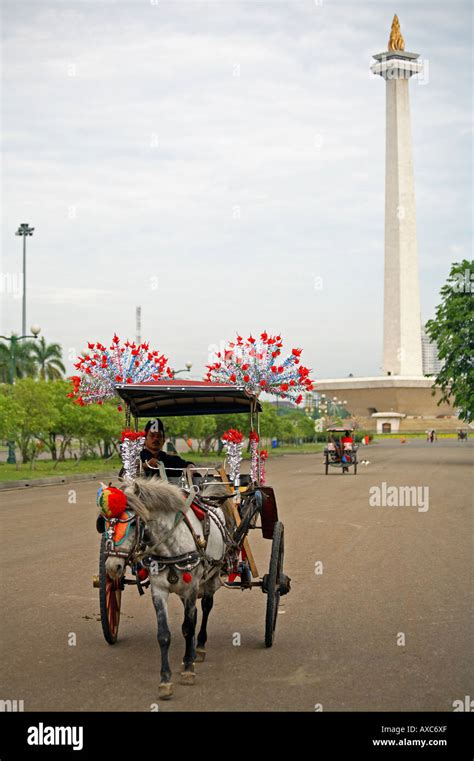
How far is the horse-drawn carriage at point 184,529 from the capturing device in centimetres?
627

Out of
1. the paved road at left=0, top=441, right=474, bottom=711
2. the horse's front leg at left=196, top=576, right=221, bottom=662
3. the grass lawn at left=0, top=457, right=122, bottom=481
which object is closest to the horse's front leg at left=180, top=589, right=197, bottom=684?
the paved road at left=0, top=441, right=474, bottom=711

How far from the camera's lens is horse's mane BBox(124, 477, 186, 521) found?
6.25 metres

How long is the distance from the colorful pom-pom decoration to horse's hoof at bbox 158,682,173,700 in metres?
1.09

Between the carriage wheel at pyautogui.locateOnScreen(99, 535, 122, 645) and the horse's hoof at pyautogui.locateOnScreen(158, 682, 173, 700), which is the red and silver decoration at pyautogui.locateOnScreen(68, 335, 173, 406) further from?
the horse's hoof at pyautogui.locateOnScreen(158, 682, 173, 700)

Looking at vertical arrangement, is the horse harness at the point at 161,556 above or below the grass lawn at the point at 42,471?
above

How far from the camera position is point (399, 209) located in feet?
331

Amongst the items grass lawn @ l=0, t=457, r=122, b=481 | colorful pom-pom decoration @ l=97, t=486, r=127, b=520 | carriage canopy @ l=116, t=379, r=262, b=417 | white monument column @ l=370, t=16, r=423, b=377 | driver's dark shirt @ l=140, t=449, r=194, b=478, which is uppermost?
white monument column @ l=370, t=16, r=423, b=377

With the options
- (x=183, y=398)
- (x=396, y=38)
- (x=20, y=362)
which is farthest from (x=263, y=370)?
(x=396, y=38)

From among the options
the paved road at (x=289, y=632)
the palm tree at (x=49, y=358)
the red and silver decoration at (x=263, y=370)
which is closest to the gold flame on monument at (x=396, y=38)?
the palm tree at (x=49, y=358)

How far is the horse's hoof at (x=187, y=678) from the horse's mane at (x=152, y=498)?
3.50ft

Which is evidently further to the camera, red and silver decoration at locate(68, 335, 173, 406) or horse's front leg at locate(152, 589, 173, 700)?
red and silver decoration at locate(68, 335, 173, 406)

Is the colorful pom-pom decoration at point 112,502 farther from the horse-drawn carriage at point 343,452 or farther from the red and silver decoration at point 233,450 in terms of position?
the horse-drawn carriage at point 343,452

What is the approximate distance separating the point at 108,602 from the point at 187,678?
1203 mm
